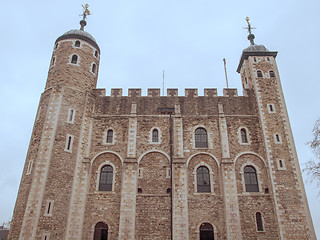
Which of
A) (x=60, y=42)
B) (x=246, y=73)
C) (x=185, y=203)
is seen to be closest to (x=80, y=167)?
(x=185, y=203)

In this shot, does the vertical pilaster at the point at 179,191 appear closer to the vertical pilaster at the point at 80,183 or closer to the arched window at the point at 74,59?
the vertical pilaster at the point at 80,183

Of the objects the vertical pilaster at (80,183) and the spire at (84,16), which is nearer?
the vertical pilaster at (80,183)

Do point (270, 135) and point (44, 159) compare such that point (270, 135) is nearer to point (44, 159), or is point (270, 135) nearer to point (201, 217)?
point (201, 217)

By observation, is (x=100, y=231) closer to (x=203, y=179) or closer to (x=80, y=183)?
(x=80, y=183)

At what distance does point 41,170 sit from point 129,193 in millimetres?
6431

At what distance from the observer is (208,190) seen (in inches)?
787

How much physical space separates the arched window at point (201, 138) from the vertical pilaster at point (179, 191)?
1374 millimetres

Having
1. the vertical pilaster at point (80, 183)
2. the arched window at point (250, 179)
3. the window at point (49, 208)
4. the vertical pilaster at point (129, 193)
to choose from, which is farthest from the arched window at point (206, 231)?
the window at point (49, 208)

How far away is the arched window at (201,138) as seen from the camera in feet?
71.1

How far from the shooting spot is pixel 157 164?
2081 centimetres

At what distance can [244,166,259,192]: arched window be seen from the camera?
785 inches

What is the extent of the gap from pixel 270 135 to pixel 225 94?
546cm

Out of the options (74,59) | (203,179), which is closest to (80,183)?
(203,179)

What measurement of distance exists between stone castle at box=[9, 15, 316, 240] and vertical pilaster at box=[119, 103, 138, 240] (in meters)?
0.07
